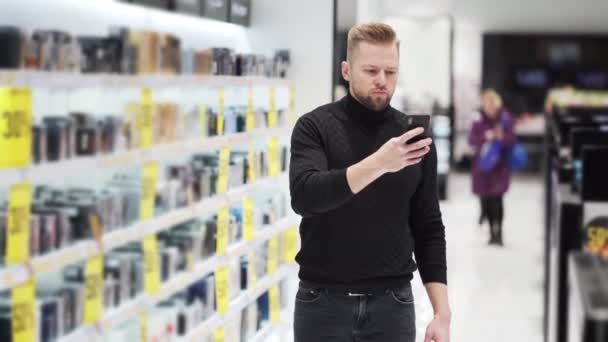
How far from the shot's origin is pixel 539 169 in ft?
64.2

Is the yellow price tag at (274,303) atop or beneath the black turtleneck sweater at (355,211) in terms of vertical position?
beneath

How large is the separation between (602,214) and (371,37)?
4.58ft

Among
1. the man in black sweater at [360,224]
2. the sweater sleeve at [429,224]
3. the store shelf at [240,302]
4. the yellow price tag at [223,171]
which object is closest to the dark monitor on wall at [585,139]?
the store shelf at [240,302]

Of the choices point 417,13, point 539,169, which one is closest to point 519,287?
point 417,13

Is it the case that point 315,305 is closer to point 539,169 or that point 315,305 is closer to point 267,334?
point 267,334

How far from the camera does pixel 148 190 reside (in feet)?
12.8

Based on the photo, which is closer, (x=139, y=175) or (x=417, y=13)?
(x=139, y=175)

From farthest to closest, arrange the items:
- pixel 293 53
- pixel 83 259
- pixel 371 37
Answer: pixel 293 53 < pixel 83 259 < pixel 371 37

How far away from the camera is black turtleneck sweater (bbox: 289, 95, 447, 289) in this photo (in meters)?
2.71

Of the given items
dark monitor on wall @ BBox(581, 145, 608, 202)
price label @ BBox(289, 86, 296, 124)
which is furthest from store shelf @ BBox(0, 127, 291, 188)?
dark monitor on wall @ BBox(581, 145, 608, 202)

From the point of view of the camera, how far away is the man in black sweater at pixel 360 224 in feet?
8.82

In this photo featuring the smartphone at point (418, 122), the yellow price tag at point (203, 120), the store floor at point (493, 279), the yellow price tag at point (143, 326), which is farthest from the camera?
the store floor at point (493, 279)

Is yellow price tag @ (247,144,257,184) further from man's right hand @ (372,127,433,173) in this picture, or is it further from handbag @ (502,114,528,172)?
handbag @ (502,114,528,172)

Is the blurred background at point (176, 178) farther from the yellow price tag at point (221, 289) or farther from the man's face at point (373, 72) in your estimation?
the man's face at point (373, 72)
